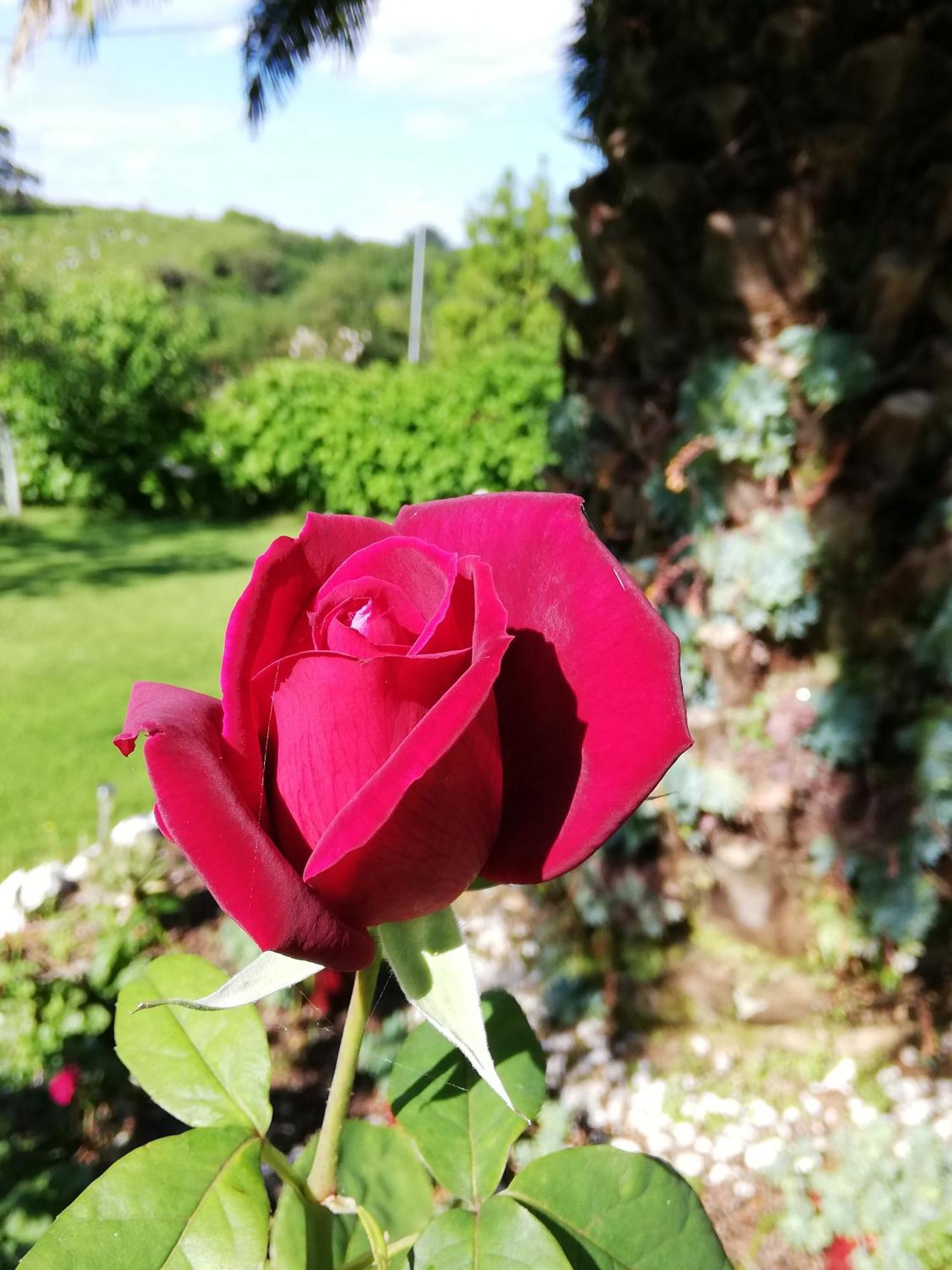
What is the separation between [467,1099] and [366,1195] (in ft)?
0.43

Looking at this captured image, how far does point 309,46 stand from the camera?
4098 mm

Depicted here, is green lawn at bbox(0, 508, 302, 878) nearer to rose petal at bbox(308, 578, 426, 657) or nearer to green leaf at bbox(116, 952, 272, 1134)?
green leaf at bbox(116, 952, 272, 1134)

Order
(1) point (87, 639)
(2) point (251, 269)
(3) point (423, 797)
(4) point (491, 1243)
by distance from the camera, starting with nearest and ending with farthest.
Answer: (3) point (423, 797) → (4) point (491, 1243) → (1) point (87, 639) → (2) point (251, 269)

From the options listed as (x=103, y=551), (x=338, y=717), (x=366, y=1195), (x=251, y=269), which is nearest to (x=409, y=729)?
(x=338, y=717)

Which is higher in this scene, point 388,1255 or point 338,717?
point 338,717

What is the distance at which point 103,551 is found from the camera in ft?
27.7

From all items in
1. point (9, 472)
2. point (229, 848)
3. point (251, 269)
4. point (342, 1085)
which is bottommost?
point (9, 472)

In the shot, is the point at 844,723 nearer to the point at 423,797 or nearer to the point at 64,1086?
the point at 64,1086

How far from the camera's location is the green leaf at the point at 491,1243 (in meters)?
0.46

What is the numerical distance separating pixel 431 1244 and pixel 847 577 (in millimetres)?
1694

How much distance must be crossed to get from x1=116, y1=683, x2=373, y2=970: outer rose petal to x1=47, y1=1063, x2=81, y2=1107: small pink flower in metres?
1.72

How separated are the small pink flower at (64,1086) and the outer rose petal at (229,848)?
172cm

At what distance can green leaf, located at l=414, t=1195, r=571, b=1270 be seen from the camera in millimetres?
465

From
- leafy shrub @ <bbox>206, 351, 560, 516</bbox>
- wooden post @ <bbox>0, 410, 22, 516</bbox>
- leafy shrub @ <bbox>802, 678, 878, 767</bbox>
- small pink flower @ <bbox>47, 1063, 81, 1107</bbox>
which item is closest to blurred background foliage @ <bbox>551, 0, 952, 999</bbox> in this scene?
leafy shrub @ <bbox>802, 678, 878, 767</bbox>
